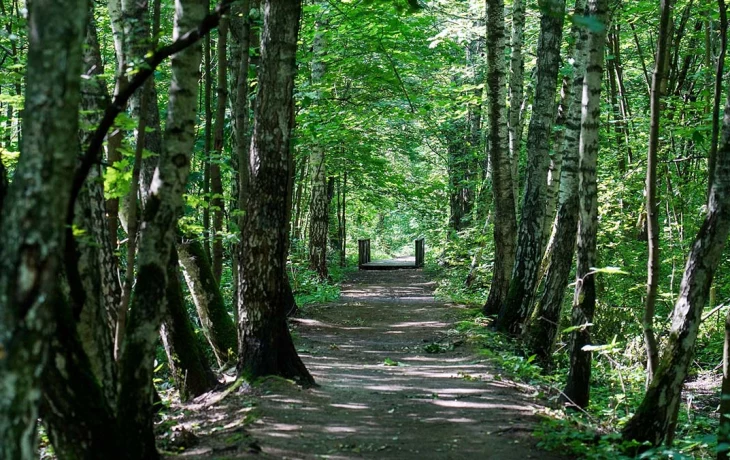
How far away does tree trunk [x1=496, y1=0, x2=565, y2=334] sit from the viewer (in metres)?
12.2

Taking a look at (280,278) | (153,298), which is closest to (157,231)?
(153,298)

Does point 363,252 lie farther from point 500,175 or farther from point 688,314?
point 688,314

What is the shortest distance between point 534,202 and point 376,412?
6269 mm

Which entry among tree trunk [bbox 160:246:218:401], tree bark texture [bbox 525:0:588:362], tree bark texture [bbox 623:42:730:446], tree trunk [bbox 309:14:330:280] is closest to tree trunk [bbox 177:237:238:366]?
tree trunk [bbox 160:246:218:401]

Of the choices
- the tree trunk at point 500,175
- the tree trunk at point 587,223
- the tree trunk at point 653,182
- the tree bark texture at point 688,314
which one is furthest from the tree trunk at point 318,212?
the tree bark texture at point 688,314

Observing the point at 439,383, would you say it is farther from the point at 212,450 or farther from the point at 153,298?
the point at 153,298

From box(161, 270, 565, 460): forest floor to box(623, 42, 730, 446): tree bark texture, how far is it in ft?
3.25

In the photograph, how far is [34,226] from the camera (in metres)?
2.70

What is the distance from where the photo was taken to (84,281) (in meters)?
4.77

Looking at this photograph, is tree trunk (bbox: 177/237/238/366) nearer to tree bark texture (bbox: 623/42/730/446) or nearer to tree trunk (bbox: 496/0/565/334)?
tree trunk (bbox: 496/0/565/334)

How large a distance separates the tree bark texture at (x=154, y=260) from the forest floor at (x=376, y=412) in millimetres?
959

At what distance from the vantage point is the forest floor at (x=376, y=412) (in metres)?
6.02

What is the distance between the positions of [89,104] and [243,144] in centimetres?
360

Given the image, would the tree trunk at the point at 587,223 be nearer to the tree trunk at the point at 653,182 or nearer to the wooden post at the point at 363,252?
the tree trunk at the point at 653,182
